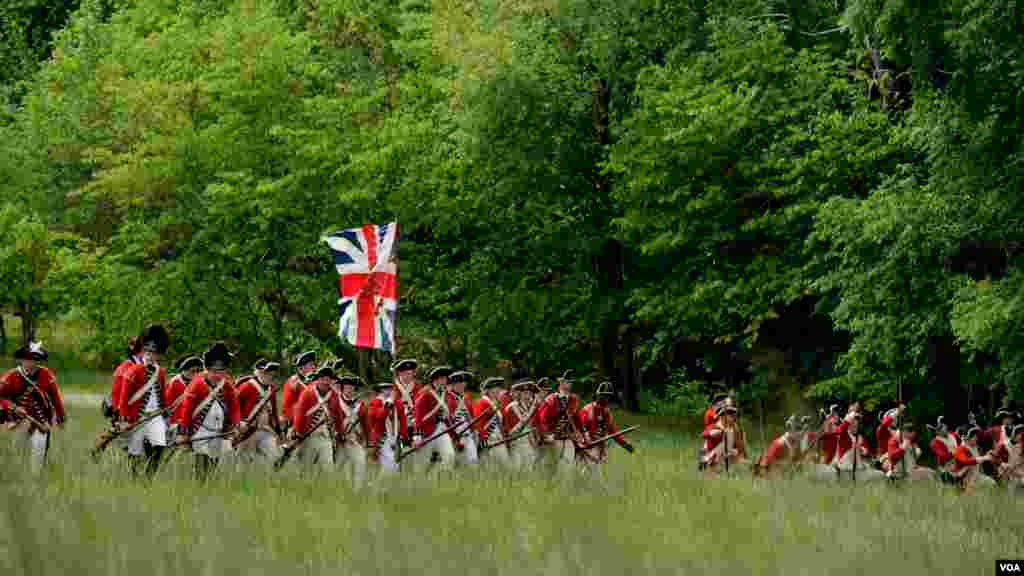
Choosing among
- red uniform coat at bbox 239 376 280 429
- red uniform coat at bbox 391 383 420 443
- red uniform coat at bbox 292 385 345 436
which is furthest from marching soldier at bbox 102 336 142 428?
red uniform coat at bbox 391 383 420 443

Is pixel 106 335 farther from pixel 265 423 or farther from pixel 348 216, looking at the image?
pixel 265 423

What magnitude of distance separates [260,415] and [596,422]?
5.88 meters

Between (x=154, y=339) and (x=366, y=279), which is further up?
(x=366, y=279)

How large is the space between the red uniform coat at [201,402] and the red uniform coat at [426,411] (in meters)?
3.02

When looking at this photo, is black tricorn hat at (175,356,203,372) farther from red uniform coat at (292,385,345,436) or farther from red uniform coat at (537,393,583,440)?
red uniform coat at (537,393,583,440)

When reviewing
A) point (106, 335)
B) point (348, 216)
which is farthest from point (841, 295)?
point (106, 335)

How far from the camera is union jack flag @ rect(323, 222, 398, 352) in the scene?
22.2 meters

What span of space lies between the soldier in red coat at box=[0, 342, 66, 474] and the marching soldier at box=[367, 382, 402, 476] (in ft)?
12.5

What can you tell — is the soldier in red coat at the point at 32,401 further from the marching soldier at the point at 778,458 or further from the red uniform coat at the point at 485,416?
the marching soldier at the point at 778,458

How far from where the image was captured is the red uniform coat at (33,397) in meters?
19.3

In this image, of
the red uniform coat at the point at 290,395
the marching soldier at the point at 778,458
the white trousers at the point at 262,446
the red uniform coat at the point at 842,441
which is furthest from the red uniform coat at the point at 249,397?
the red uniform coat at the point at 842,441

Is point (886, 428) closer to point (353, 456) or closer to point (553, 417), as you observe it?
point (553, 417)

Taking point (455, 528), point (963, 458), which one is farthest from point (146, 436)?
point (963, 458)

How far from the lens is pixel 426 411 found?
22.1 metres
